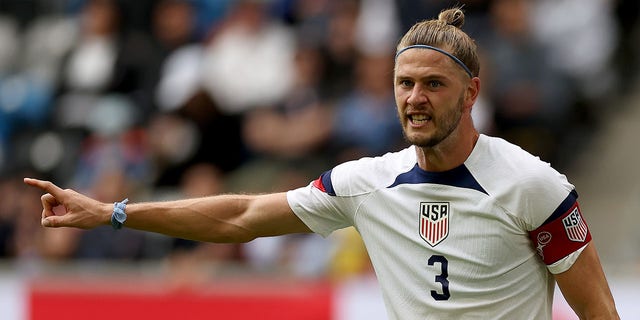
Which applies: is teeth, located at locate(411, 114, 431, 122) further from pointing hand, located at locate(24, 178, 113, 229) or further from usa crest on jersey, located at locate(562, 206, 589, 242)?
pointing hand, located at locate(24, 178, 113, 229)

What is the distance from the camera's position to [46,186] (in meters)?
5.36

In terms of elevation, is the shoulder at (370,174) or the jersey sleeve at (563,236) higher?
the shoulder at (370,174)

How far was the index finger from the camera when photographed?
210 inches

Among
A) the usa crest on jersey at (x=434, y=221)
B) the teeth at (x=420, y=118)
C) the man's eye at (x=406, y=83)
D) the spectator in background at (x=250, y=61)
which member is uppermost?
the spectator in background at (x=250, y=61)

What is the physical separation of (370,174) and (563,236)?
35.1 inches

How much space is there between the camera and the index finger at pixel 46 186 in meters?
5.34

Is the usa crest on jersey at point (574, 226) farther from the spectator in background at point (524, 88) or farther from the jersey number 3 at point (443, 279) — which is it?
the spectator in background at point (524, 88)

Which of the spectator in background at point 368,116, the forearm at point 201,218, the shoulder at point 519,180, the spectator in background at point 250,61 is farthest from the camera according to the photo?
the spectator in background at point 250,61

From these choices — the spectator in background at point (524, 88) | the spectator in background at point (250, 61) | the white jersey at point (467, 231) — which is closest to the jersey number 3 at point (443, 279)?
the white jersey at point (467, 231)

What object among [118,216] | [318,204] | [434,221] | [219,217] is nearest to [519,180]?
[434,221]

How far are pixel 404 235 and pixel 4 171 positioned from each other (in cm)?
883

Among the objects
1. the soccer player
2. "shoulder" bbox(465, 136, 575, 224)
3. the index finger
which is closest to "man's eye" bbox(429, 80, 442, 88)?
the soccer player

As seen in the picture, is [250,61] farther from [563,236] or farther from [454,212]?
[563,236]

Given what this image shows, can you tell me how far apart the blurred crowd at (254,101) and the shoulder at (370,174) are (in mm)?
4547
